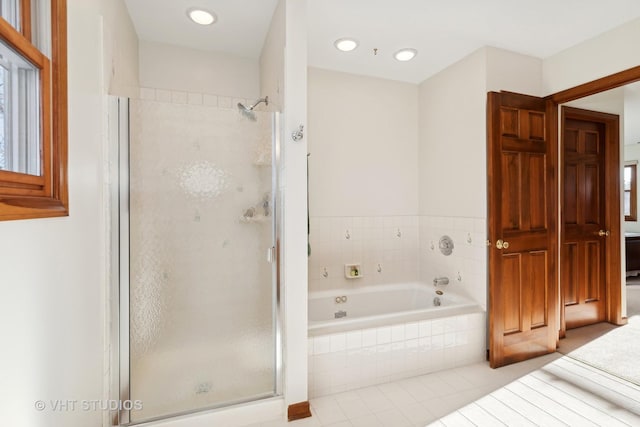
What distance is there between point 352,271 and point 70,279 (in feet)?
7.34

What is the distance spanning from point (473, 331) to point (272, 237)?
5.92 ft

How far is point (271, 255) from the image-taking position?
1888 millimetres

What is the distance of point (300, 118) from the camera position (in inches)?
72.4

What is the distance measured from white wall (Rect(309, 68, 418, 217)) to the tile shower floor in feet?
5.12

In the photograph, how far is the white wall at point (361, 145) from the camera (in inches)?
115

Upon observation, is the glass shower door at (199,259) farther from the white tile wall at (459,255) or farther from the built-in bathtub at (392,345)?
the white tile wall at (459,255)

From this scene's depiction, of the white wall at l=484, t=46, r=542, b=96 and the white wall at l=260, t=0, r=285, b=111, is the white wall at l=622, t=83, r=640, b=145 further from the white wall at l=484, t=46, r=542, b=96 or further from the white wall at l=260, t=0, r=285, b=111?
the white wall at l=260, t=0, r=285, b=111

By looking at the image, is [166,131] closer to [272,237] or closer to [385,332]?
[272,237]

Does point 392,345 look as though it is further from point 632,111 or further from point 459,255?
point 632,111

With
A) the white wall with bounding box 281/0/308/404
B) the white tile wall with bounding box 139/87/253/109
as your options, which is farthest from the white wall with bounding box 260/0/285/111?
the white tile wall with bounding box 139/87/253/109

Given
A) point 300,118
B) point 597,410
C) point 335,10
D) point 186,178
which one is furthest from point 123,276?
point 597,410

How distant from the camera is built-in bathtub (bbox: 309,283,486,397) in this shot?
2.02m

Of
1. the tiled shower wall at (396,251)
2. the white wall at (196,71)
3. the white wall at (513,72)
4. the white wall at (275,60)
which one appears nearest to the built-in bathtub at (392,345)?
the tiled shower wall at (396,251)

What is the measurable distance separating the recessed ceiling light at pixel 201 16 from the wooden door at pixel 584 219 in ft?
10.9
